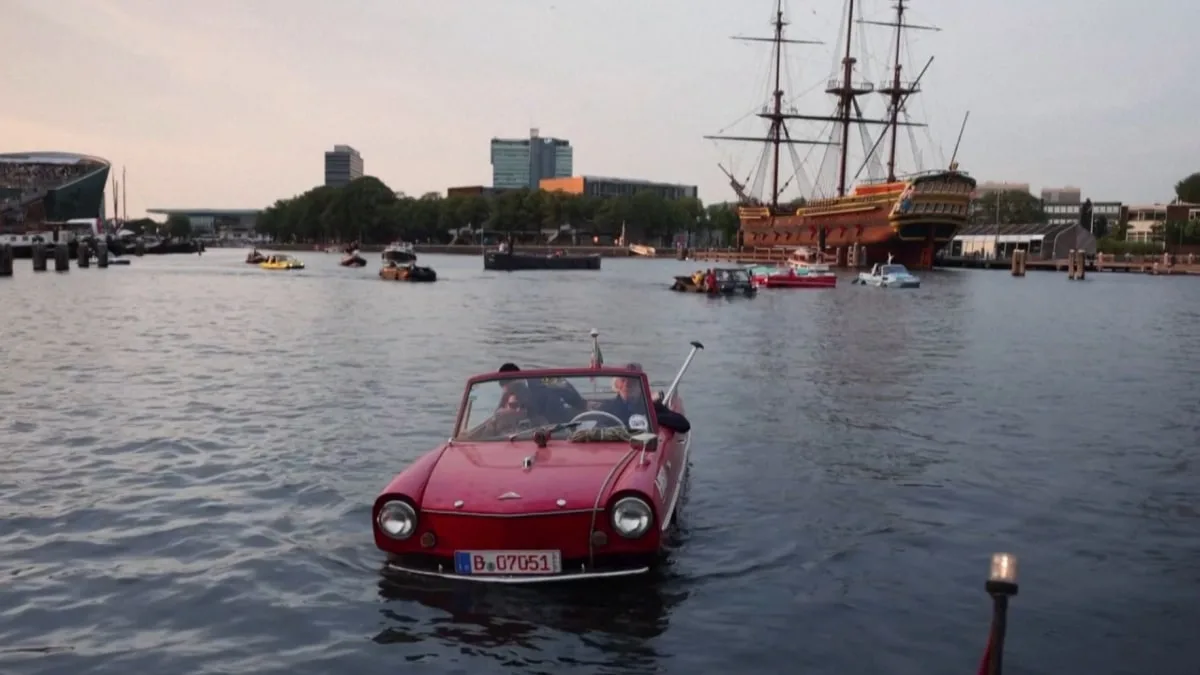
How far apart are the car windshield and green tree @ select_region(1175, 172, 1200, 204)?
611 feet

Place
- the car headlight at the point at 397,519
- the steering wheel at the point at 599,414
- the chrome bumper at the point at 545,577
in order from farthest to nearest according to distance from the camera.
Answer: the steering wheel at the point at 599,414 < the car headlight at the point at 397,519 < the chrome bumper at the point at 545,577

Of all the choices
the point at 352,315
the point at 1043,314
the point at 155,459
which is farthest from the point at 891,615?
the point at 1043,314

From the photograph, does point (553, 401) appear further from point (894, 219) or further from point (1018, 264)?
point (894, 219)

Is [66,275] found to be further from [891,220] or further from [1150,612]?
[1150,612]

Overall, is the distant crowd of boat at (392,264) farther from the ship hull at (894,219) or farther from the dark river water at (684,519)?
the dark river water at (684,519)

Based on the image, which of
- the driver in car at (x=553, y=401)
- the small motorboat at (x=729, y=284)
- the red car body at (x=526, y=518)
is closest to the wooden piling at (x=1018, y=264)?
the small motorboat at (x=729, y=284)

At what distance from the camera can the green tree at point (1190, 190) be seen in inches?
6870

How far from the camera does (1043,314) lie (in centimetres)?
5266

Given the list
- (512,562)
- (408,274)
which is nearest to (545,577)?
(512,562)

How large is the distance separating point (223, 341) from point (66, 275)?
5455cm

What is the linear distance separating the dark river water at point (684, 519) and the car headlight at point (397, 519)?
2.24ft

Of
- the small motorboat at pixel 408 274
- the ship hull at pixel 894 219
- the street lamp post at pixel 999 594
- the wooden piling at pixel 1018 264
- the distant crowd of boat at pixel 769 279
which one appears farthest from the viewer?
the ship hull at pixel 894 219

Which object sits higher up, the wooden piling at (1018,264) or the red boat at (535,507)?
the wooden piling at (1018,264)

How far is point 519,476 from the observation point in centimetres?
925
